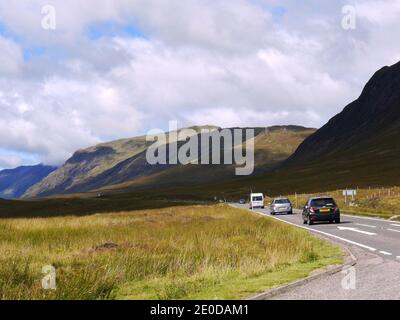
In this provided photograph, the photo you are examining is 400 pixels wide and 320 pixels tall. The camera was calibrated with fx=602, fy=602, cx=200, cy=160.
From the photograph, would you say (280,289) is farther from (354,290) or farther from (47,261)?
(47,261)

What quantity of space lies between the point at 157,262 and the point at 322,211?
18.9m

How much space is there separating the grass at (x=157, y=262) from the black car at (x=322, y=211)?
7.36 metres

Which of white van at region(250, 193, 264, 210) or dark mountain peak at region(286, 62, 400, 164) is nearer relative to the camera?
white van at region(250, 193, 264, 210)

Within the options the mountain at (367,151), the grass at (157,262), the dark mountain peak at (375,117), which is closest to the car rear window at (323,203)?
the grass at (157,262)

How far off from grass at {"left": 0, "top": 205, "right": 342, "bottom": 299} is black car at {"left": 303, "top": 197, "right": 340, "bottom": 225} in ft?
24.2

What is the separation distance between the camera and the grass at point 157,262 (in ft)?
38.5

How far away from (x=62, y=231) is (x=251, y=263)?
43.6ft

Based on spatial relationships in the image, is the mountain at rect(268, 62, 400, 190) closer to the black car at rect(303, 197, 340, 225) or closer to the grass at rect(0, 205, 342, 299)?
the black car at rect(303, 197, 340, 225)

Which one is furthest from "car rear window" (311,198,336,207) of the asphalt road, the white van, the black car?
the white van

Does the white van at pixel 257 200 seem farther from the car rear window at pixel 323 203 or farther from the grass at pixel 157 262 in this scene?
the grass at pixel 157 262

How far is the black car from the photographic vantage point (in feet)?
110

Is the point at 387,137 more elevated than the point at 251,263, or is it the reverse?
the point at 387,137
